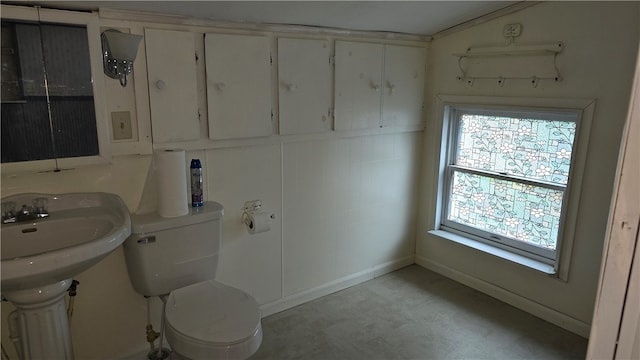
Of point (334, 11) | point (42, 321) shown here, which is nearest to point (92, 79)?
point (42, 321)

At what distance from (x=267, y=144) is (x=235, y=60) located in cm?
53

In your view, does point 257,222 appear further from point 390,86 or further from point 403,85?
point 403,85

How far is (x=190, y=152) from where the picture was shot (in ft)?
7.68

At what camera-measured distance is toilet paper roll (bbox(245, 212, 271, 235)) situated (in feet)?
8.27

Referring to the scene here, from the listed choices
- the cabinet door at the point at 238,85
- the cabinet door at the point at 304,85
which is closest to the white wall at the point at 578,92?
the cabinet door at the point at 304,85

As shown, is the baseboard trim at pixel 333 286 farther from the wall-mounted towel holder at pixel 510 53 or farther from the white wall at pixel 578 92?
the wall-mounted towel holder at pixel 510 53

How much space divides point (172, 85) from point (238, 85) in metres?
0.37

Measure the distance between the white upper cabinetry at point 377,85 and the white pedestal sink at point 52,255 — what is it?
62.1 inches

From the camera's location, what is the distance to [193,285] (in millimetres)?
2197

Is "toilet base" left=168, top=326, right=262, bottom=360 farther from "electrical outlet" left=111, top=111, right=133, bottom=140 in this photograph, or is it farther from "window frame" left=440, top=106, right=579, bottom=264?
"window frame" left=440, top=106, right=579, bottom=264

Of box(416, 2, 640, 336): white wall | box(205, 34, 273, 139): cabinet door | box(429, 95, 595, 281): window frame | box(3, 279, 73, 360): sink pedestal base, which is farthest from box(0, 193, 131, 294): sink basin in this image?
box(416, 2, 640, 336): white wall

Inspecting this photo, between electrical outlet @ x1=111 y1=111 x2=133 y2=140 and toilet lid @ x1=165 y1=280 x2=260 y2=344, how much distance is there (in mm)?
812

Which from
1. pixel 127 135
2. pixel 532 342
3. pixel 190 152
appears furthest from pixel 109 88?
pixel 532 342

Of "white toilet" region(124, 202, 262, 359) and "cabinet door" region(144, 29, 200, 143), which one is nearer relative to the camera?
"white toilet" region(124, 202, 262, 359)
